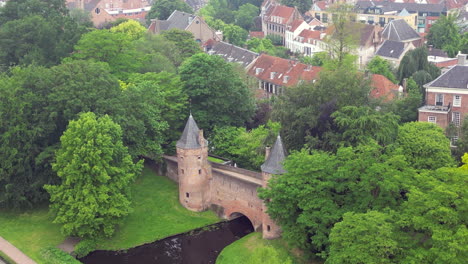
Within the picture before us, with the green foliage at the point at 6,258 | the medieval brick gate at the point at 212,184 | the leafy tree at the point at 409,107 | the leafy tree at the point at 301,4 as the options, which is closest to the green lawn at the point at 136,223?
the medieval brick gate at the point at 212,184

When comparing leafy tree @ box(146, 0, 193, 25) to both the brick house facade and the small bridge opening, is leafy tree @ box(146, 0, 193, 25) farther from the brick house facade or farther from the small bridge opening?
the small bridge opening

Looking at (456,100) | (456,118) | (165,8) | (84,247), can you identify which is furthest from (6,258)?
(165,8)

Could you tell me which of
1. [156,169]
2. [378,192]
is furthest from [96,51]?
[378,192]

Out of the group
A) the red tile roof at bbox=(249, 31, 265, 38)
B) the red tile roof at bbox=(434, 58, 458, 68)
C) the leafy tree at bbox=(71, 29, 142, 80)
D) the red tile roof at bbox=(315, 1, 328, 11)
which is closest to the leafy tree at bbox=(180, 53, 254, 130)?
the leafy tree at bbox=(71, 29, 142, 80)

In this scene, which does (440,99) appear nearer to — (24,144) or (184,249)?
(184,249)

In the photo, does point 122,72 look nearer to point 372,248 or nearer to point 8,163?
point 8,163

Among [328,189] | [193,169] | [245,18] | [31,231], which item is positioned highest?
[245,18]
